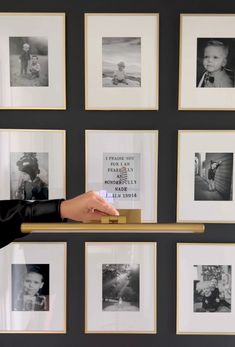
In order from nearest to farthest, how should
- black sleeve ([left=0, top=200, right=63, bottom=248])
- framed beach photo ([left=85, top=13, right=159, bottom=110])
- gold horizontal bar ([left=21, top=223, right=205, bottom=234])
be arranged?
gold horizontal bar ([left=21, top=223, right=205, bottom=234]) → black sleeve ([left=0, top=200, right=63, bottom=248]) → framed beach photo ([left=85, top=13, right=159, bottom=110])

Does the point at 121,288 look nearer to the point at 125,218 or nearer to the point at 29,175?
the point at 29,175

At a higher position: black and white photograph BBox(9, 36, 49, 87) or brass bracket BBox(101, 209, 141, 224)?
black and white photograph BBox(9, 36, 49, 87)

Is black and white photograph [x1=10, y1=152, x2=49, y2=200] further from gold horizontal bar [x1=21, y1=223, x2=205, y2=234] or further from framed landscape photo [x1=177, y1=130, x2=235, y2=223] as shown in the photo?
gold horizontal bar [x1=21, y1=223, x2=205, y2=234]

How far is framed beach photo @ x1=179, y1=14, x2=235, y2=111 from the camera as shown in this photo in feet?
5.85

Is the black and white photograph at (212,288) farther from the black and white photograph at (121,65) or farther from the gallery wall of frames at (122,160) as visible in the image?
the black and white photograph at (121,65)

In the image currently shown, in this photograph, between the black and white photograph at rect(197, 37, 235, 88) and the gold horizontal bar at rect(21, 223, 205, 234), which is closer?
the gold horizontal bar at rect(21, 223, 205, 234)

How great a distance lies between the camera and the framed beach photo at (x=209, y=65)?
178cm

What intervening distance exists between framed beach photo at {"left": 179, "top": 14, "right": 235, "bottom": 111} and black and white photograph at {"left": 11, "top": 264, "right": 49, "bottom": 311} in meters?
0.86

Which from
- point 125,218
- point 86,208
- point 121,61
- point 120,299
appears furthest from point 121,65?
point 125,218

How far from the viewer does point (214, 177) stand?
1.81m

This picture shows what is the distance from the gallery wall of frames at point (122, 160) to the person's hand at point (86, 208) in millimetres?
534

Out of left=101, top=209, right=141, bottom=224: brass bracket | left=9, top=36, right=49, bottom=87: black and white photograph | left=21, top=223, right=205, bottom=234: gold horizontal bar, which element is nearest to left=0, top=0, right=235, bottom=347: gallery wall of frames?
left=9, top=36, right=49, bottom=87: black and white photograph

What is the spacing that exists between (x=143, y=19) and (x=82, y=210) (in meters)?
0.92

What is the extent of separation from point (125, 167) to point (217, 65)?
1.76 ft
